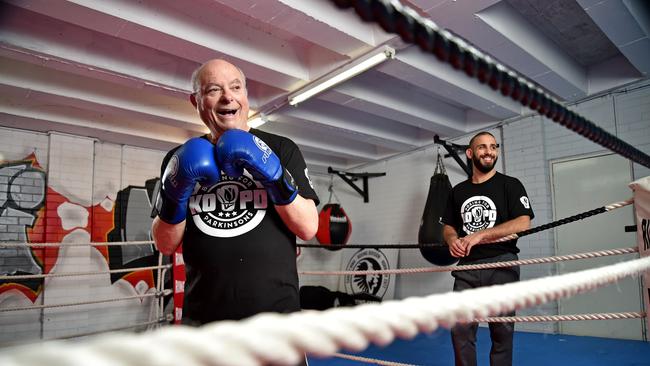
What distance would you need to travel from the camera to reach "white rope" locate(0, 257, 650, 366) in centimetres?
19

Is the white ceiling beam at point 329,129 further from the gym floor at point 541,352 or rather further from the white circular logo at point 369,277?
the gym floor at point 541,352

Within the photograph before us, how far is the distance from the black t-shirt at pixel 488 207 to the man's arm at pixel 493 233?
0.28ft

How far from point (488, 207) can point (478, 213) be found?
0.06 meters

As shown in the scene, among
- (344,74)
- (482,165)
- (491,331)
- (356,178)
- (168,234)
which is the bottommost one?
(491,331)

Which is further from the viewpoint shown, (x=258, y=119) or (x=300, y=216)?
(x=258, y=119)

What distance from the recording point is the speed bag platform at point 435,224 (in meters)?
4.85

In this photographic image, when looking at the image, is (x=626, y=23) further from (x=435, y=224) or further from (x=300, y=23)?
(x=435, y=224)

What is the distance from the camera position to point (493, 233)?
2105mm

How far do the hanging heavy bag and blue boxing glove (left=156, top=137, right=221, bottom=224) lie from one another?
4.11 meters

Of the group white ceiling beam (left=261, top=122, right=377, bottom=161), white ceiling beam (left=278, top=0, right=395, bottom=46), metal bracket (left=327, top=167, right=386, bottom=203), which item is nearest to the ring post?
white ceiling beam (left=278, top=0, right=395, bottom=46)

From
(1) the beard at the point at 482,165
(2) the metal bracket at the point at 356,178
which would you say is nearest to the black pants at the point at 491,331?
(1) the beard at the point at 482,165

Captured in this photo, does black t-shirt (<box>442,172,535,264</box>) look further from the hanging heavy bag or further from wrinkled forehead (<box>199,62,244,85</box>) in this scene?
the hanging heavy bag

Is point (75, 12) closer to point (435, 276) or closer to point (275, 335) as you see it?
point (275, 335)

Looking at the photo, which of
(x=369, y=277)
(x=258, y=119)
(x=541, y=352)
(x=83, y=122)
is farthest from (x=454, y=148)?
(x=83, y=122)
